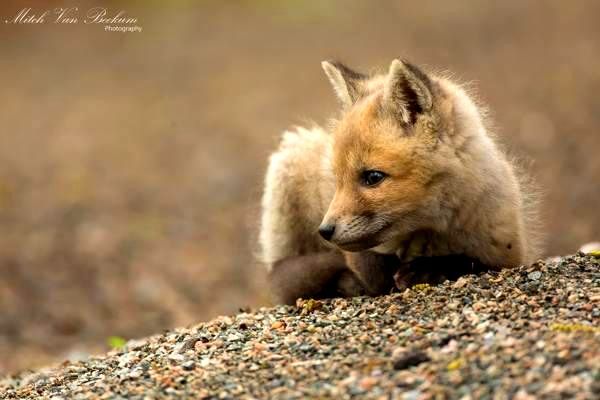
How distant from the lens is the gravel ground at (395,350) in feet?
15.6

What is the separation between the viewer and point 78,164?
1784 centimetres

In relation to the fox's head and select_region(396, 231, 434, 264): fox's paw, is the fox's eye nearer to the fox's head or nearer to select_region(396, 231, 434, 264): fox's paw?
the fox's head

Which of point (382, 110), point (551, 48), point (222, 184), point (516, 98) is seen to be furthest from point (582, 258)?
point (551, 48)

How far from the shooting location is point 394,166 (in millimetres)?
6254

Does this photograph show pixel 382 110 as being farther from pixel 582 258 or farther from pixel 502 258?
pixel 582 258

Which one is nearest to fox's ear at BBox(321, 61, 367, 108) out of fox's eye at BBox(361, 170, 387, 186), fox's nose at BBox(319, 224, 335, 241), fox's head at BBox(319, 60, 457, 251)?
fox's head at BBox(319, 60, 457, 251)

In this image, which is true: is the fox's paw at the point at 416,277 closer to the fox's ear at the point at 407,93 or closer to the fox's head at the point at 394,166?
the fox's head at the point at 394,166

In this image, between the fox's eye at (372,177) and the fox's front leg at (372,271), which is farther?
the fox's front leg at (372,271)

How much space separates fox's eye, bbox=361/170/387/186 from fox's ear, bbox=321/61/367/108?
36.9 inches

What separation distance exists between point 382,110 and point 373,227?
83cm

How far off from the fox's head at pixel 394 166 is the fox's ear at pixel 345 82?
0.60 meters

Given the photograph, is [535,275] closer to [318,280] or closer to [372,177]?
[372,177]

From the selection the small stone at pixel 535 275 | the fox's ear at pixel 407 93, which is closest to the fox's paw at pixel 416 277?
the small stone at pixel 535 275

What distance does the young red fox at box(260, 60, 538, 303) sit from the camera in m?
6.28
